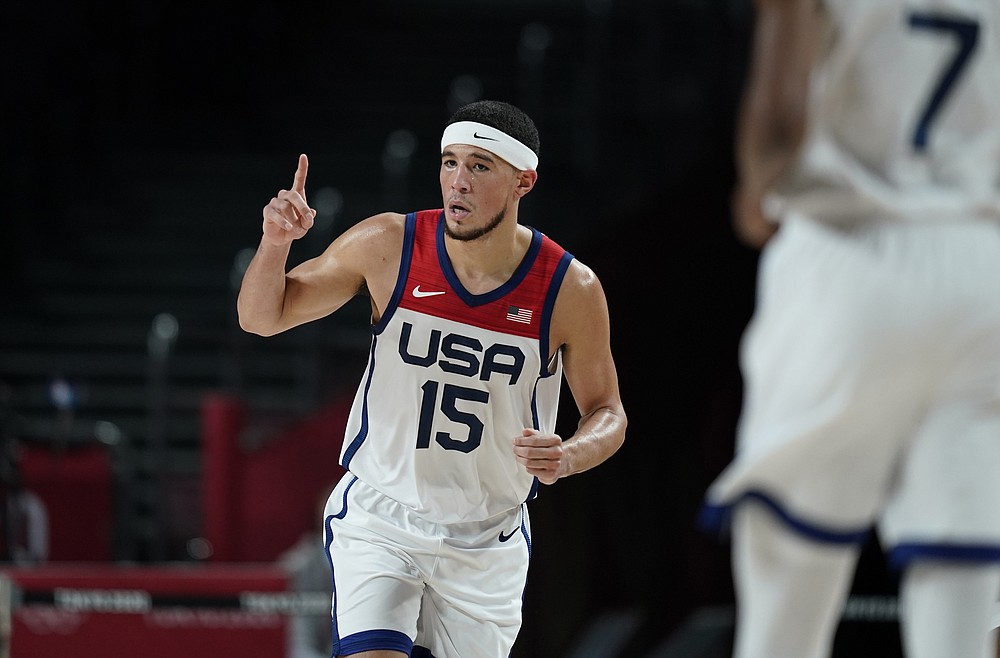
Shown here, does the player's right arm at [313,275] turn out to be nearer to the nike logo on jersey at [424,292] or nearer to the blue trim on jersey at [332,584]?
the nike logo on jersey at [424,292]

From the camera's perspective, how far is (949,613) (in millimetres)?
2539

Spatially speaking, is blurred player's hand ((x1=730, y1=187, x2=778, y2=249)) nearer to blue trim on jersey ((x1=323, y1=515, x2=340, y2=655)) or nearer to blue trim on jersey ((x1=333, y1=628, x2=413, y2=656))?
blue trim on jersey ((x1=333, y1=628, x2=413, y2=656))

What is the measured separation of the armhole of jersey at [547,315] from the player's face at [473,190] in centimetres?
25

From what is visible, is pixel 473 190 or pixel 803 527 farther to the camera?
pixel 473 190

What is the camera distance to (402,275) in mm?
4566

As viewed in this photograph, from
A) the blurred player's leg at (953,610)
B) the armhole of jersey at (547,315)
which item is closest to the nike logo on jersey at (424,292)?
the armhole of jersey at (547,315)

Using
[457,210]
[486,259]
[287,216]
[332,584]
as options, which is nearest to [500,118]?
[457,210]

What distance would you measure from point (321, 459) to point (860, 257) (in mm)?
7075

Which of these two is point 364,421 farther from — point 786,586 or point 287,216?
point 786,586

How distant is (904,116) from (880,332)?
1.32ft

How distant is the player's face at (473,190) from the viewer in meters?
4.51

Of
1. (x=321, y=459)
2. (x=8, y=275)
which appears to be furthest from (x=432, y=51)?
(x=321, y=459)

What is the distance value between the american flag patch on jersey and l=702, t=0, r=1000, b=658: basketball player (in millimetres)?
1912

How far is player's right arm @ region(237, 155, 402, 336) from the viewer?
14.7 feet
